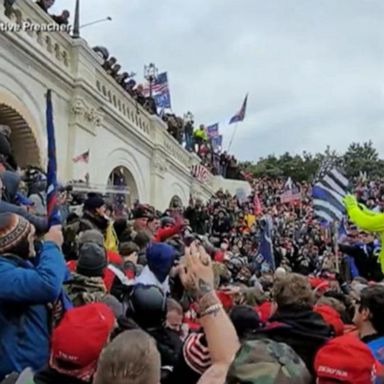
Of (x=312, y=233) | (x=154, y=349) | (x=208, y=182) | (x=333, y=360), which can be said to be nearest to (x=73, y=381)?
(x=154, y=349)

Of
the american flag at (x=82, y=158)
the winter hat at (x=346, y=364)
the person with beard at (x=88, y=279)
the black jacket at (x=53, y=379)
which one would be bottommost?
the black jacket at (x=53, y=379)

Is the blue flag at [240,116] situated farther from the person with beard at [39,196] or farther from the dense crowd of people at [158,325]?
the dense crowd of people at [158,325]

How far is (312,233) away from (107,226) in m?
20.7

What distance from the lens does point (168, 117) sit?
29328 mm

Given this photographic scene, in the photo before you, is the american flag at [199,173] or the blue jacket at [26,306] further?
the american flag at [199,173]

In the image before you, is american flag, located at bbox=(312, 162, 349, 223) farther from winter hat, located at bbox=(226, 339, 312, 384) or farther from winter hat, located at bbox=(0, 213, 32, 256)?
winter hat, located at bbox=(226, 339, 312, 384)

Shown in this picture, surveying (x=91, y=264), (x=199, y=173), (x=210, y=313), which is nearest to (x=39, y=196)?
(x=91, y=264)

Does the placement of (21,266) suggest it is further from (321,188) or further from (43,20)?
(43,20)

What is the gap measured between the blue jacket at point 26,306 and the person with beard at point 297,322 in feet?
3.45

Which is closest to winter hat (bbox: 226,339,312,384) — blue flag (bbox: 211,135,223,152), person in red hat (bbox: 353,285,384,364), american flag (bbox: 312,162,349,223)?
person in red hat (bbox: 353,285,384,364)

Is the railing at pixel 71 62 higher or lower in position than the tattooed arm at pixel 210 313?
higher

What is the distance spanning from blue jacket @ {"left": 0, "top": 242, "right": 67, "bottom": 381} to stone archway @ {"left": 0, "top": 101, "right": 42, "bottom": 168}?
33.7 ft

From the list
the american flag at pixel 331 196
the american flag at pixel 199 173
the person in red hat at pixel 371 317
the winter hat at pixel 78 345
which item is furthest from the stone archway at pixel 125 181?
the winter hat at pixel 78 345

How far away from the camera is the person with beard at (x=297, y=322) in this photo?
10.5 ft
